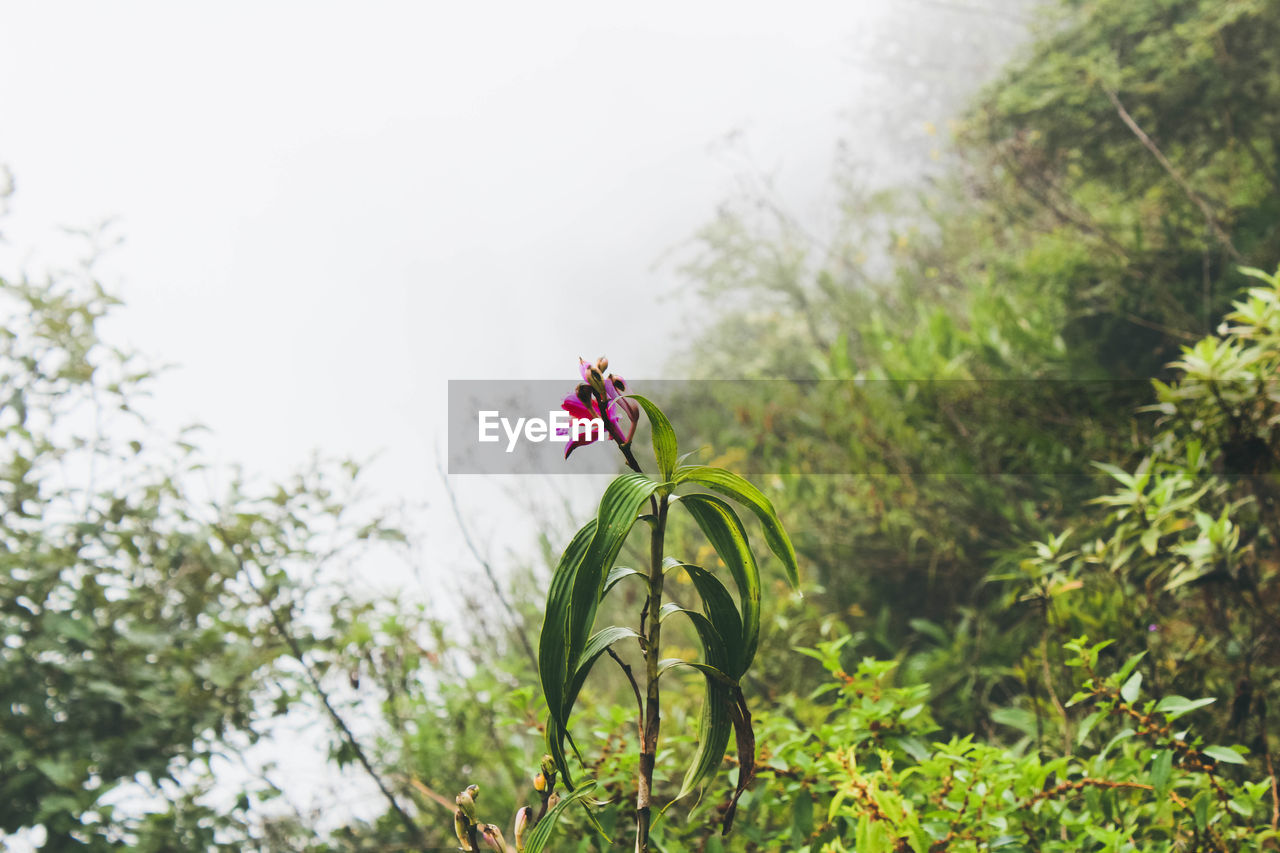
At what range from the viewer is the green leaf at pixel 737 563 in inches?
20.1

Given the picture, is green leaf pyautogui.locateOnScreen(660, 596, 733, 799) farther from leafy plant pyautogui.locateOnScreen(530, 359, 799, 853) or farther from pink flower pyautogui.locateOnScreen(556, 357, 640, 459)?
pink flower pyautogui.locateOnScreen(556, 357, 640, 459)

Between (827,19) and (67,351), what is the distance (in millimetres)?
12630

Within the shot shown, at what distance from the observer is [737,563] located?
1.68ft

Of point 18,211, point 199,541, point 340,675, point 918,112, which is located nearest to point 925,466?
point 340,675

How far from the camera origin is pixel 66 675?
4.77 ft

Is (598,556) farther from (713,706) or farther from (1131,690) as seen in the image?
(1131,690)

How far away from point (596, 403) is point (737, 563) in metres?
0.15

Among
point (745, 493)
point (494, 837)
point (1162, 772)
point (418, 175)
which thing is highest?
point (418, 175)

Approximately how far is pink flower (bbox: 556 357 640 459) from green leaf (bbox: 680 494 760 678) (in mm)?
74

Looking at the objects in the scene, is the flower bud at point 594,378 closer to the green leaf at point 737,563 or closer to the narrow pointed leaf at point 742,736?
the green leaf at point 737,563

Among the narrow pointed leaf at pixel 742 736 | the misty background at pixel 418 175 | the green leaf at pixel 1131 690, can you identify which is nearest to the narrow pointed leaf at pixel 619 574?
the narrow pointed leaf at pixel 742 736

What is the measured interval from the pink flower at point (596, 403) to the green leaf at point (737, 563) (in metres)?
0.07

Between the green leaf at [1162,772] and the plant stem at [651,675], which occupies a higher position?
the plant stem at [651,675]

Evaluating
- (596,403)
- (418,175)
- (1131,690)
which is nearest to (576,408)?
(596,403)
